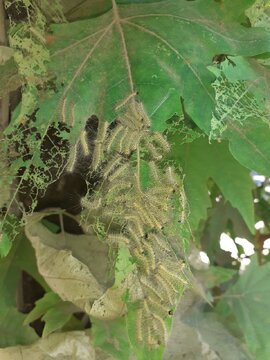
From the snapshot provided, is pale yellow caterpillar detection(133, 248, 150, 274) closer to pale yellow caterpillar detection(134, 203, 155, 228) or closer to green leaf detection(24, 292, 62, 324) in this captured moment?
pale yellow caterpillar detection(134, 203, 155, 228)

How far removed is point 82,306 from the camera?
656 mm

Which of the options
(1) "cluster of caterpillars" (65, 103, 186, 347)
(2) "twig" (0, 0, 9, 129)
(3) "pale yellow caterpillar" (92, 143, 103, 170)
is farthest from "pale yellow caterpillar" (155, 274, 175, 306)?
(2) "twig" (0, 0, 9, 129)

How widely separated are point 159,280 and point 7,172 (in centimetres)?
16

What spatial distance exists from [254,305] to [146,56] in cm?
41

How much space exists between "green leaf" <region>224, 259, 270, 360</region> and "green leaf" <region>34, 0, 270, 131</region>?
0.36 m

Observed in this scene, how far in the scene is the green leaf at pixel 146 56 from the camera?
54 centimetres

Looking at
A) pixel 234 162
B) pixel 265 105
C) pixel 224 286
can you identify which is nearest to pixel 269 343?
pixel 224 286

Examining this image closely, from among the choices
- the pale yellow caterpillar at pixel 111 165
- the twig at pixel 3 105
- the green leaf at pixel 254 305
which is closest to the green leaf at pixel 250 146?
the pale yellow caterpillar at pixel 111 165

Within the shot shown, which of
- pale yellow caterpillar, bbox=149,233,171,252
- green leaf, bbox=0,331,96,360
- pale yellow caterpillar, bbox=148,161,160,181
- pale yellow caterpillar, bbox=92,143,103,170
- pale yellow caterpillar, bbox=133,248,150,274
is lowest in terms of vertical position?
green leaf, bbox=0,331,96,360

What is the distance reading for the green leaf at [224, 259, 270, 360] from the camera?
79cm

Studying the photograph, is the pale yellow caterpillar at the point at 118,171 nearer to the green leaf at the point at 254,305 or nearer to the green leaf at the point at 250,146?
the green leaf at the point at 250,146

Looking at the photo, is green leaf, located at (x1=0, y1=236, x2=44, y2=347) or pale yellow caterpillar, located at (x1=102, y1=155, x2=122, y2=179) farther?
green leaf, located at (x1=0, y1=236, x2=44, y2=347)

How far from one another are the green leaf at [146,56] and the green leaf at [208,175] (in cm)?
8

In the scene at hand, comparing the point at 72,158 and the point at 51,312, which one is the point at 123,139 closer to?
the point at 72,158
